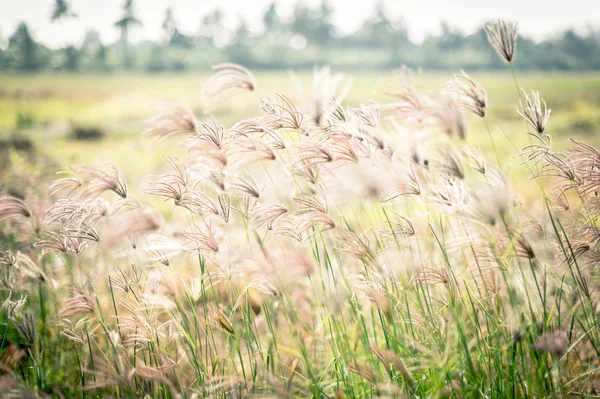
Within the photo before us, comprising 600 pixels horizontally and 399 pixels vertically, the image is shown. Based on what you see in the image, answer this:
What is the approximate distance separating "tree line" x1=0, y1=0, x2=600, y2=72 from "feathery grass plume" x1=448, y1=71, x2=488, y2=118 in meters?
27.5

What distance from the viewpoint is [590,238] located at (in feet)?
5.55

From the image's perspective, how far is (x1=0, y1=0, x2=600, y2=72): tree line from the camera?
108ft

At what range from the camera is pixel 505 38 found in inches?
67.8

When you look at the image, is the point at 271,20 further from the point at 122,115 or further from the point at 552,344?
the point at 552,344

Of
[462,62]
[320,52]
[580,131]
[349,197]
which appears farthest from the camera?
[320,52]

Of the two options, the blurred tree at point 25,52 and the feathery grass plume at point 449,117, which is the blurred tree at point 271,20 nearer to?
the blurred tree at point 25,52

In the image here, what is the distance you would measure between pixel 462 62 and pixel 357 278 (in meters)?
56.6

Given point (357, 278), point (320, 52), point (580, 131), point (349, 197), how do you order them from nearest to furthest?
point (357, 278)
point (349, 197)
point (580, 131)
point (320, 52)

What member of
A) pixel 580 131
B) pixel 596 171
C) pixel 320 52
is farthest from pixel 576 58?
pixel 596 171

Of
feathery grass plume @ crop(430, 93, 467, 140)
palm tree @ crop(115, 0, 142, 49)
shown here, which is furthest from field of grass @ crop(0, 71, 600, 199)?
palm tree @ crop(115, 0, 142, 49)

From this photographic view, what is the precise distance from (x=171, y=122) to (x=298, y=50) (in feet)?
187

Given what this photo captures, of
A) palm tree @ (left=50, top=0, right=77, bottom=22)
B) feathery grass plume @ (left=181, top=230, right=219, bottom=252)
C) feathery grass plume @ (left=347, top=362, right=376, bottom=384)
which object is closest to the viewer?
feathery grass plume @ (left=347, top=362, right=376, bottom=384)

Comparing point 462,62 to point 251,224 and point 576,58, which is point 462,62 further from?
point 251,224

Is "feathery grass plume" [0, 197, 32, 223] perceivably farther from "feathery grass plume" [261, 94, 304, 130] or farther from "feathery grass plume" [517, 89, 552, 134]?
"feathery grass plume" [517, 89, 552, 134]
